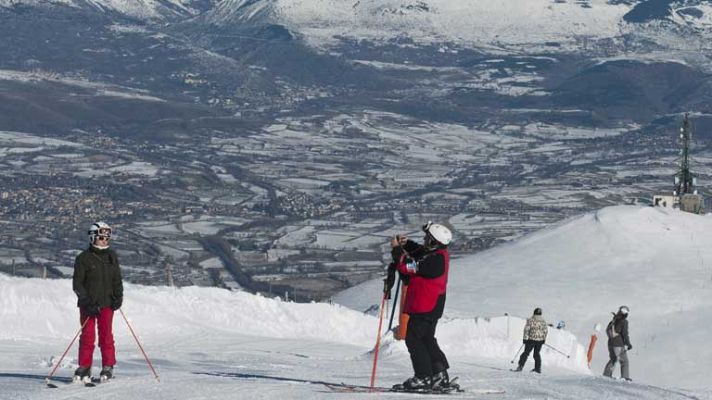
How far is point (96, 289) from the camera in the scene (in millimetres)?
15164

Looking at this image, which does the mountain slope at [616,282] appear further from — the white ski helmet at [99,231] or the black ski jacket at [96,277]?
the white ski helmet at [99,231]

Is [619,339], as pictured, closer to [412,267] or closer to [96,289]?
[412,267]

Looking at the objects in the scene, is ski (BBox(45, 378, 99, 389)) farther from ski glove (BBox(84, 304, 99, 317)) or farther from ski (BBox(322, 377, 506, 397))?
ski (BBox(322, 377, 506, 397))

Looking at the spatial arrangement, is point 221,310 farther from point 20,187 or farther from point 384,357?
point 20,187

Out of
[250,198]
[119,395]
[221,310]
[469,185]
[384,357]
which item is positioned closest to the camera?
[119,395]

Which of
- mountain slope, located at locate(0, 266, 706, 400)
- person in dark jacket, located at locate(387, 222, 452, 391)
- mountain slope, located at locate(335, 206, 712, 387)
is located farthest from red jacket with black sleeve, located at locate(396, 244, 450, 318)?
mountain slope, located at locate(335, 206, 712, 387)

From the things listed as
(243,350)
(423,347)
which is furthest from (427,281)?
(243,350)

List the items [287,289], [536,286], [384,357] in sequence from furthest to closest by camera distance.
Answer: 1. [287,289]
2. [536,286]
3. [384,357]

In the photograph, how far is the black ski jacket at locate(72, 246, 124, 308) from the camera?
15.1m

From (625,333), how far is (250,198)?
11754 centimetres

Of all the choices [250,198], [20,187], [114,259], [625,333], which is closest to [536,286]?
[625,333]

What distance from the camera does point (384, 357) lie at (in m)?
23.2

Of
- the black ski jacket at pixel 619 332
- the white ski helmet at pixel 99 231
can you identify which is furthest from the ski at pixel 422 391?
the black ski jacket at pixel 619 332

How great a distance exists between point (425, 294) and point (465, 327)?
627 inches
